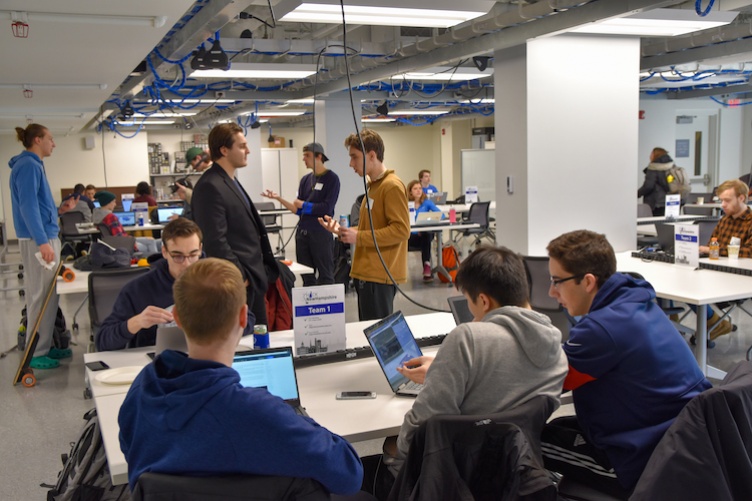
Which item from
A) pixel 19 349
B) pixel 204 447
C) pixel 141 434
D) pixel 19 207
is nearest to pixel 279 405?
pixel 204 447

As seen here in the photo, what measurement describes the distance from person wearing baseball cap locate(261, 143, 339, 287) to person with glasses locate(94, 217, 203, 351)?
313 cm

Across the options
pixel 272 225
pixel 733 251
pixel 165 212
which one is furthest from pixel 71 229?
pixel 733 251

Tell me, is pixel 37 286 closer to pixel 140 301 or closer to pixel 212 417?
pixel 140 301

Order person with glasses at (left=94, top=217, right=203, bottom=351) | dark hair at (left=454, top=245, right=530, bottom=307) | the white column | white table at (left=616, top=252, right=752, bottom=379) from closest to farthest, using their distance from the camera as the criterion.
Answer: dark hair at (left=454, top=245, right=530, bottom=307) → person with glasses at (left=94, top=217, right=203, bottom=351) → white table at (left=616, top=252, right=752, bottom=379) → the white column

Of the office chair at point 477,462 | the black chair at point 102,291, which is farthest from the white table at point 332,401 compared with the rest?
the black chair at point 102,291

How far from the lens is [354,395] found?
254 cm

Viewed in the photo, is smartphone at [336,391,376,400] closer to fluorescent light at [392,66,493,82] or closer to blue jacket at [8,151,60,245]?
blue jacket at [8,151,60,245]

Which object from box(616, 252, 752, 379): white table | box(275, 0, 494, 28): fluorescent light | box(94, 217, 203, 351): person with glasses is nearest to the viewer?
box(94, 217, 203, 351): person with glasses

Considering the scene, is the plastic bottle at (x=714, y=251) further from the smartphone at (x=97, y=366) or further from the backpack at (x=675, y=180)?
the backpack at (x=675, y=180)

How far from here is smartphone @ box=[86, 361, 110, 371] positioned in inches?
113

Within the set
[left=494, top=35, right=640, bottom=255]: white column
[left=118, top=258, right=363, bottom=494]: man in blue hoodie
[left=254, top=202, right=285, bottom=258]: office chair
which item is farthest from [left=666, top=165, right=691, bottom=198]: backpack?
[left=118, top=258, right=363, bottom=494]: man in blue hoodie

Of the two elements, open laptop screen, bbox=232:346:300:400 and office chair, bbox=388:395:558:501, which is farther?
open laptop screen, bbox=232:346:300:400

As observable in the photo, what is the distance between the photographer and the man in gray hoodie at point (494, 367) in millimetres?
2016

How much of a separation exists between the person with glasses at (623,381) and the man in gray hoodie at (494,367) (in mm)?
154
